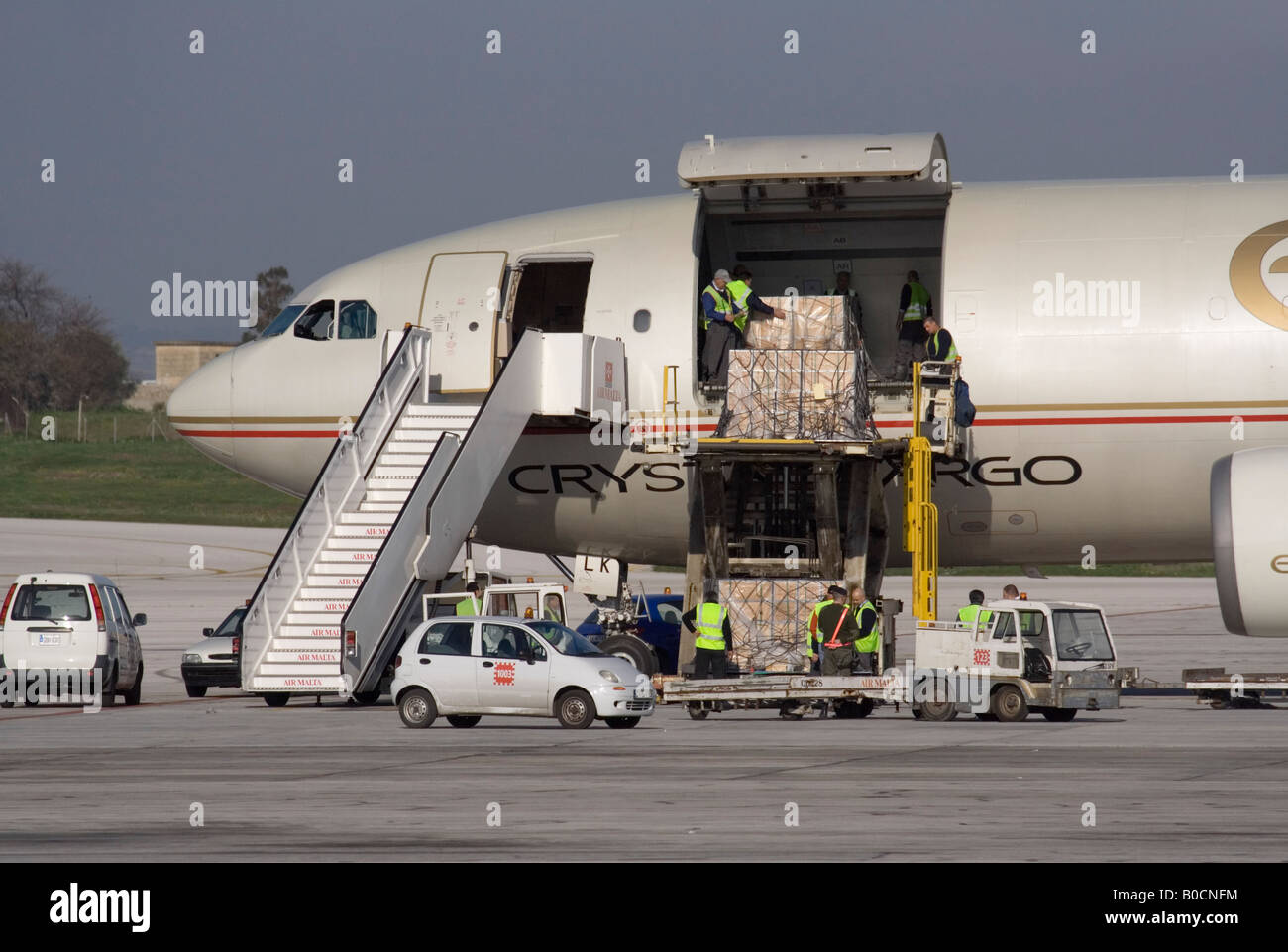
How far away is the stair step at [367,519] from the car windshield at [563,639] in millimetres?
4204

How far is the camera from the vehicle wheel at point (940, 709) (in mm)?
24312

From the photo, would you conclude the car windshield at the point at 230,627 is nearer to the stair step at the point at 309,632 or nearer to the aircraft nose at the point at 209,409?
the aircraft nose at the point at 209,409

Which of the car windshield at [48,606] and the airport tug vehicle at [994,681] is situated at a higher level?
the car windshield at [48,606]

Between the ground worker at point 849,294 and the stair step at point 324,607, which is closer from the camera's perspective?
the stair step at point 324,607

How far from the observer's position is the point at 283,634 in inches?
1045

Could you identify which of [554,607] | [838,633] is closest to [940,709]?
[838,633]

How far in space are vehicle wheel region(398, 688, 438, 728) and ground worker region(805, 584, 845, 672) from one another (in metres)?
5.59

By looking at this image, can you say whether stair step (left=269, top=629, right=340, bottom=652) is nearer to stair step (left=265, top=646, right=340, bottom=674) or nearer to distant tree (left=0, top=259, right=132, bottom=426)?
stair step (left=265, top=646, right=340, bottom=674)

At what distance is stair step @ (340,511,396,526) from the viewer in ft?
90.3

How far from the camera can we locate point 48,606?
29625 millimetres

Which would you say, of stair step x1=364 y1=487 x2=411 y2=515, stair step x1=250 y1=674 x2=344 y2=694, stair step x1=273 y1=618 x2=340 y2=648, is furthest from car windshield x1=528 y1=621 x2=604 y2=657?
stair step x1=364 y1=487 x2=411 y2=515

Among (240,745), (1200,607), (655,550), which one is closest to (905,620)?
(1200,607)

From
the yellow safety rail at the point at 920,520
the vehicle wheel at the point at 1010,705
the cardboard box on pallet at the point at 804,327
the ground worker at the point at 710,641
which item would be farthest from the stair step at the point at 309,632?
the vehicle wheel at the point at 1010,705

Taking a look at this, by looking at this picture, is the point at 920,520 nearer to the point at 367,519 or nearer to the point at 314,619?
the point at 367,519
